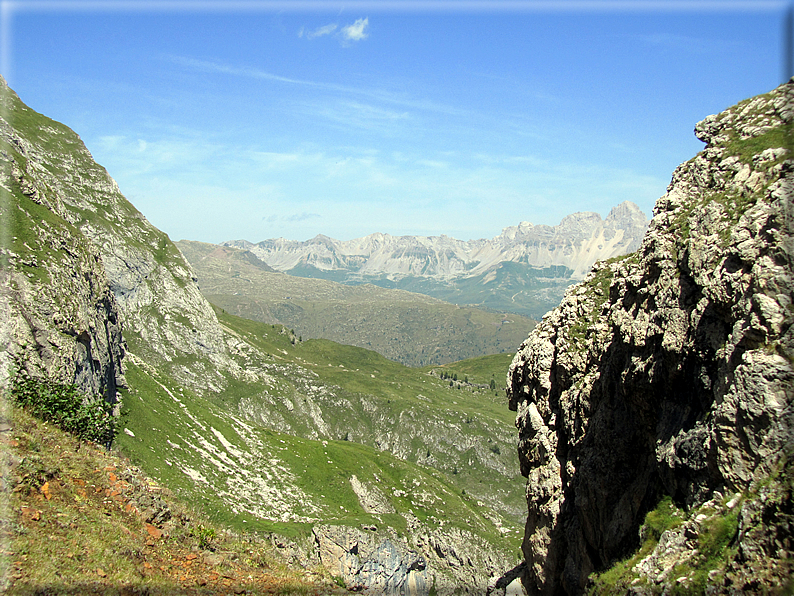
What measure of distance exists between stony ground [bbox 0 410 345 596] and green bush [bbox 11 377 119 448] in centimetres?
126

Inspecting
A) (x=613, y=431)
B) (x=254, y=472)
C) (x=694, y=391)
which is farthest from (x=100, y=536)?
(x=254, y=472)

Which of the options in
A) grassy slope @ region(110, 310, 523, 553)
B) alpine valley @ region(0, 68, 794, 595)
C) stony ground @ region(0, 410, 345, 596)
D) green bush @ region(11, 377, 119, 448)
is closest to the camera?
stony ground @ region(0, 410, 345, 596)

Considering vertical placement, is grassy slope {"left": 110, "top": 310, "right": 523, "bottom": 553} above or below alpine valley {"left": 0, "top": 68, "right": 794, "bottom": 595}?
below

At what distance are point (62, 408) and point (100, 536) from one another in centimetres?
795

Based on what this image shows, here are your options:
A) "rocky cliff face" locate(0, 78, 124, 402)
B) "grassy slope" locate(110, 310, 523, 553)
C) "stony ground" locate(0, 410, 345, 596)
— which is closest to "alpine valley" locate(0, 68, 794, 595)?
"stony ground" locate(0, 410, 345, 596)

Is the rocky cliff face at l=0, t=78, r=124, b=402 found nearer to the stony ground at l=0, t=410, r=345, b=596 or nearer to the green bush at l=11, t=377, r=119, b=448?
the green bush at l=11, t=377, r=119, b=448

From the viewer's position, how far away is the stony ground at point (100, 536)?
560 inches

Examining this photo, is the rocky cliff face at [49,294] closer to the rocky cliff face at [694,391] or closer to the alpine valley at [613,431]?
the alpine valley at [613,431]

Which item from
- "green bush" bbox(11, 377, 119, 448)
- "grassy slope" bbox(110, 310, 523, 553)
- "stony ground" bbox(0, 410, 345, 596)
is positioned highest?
"green bush" bbox(11, 377, 119, 448)

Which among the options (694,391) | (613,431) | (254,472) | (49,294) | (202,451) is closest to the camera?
(694,391)

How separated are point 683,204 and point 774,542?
24066 mm

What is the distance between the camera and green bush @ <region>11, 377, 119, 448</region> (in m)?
20.8

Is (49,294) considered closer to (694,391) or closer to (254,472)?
(254,472)

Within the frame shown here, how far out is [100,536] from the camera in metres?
16.2
